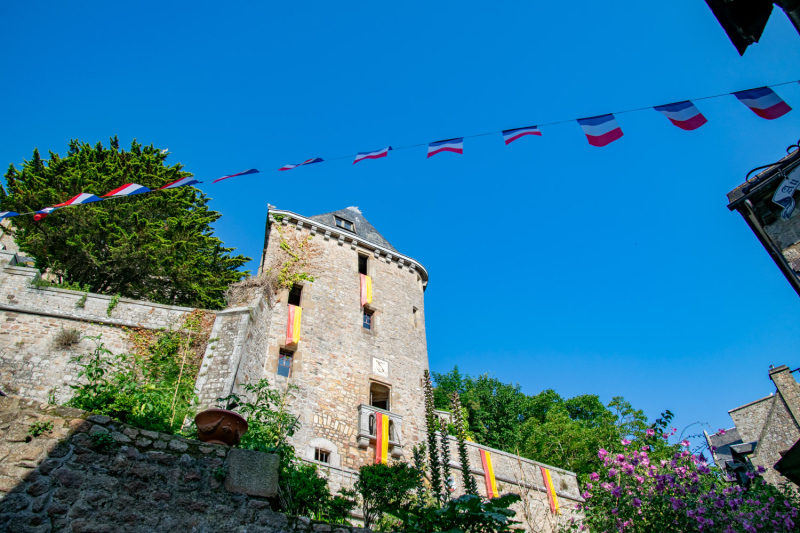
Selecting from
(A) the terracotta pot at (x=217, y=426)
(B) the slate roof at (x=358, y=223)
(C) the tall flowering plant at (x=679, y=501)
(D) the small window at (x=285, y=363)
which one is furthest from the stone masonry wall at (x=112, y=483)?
(B) the slate roof at (x=358, y=223)

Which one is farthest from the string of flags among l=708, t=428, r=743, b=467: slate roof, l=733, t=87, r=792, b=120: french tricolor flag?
l=708, t=428, r=743, b=467: slate roof

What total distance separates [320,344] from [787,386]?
501 inches

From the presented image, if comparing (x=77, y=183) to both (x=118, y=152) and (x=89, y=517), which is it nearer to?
(x=118, y=152)

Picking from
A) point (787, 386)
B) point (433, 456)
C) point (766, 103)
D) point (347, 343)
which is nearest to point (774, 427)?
point (787, 386)

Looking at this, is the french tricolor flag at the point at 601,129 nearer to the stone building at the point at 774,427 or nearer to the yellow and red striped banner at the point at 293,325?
the yellow and red striped banner at the point at 293,325

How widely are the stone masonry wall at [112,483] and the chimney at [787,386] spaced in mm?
14278

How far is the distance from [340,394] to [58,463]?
8736 millimetres

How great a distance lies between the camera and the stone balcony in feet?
39.1

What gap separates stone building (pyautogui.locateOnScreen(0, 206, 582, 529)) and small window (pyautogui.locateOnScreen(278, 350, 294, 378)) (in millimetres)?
27

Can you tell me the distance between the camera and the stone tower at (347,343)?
11859 mm

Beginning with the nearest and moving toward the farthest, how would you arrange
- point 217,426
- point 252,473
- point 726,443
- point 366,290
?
point 252,473 < point 217,426 < point 366,290 < point 726,443

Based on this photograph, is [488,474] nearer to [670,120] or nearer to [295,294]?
[295,294]

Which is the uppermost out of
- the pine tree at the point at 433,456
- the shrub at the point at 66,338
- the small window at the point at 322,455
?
the shrub at the point at 66,338

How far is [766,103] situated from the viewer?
21.7 ft
